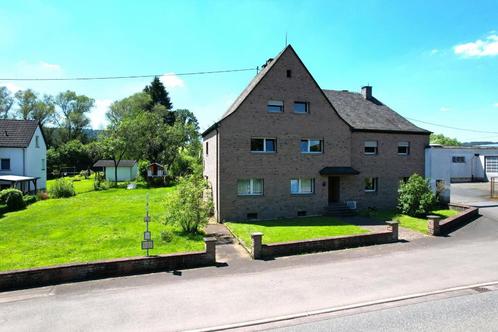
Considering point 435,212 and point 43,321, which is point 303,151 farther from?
point 43,321

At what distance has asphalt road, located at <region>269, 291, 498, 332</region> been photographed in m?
7.28

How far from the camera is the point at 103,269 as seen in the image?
36.4ft

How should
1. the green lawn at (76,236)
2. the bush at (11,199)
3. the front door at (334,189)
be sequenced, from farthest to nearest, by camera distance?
the bush at (11,199), the front door at (334,189), the green lawn at (76,236)

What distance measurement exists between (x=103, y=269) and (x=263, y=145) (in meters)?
12.8

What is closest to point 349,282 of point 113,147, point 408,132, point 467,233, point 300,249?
Result: point 300,249

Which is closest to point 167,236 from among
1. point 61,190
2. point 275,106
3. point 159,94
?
point 275,106

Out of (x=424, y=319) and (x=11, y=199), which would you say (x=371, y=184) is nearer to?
(x=424, y=319)

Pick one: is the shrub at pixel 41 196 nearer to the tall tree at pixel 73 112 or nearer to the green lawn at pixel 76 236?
the green lawn at pixel 76 236

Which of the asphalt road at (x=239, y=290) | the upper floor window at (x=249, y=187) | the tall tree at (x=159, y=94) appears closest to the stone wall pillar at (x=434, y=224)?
Result: the asphalt road at (x=239, y=290)

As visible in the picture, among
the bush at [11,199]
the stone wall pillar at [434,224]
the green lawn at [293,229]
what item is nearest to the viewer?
the green lawn at [293,229]

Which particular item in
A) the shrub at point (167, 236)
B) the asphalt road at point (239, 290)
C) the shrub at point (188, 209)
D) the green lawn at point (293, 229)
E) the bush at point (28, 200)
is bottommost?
the asphalt road at point (239, 290)

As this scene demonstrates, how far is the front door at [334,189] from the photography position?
2336 centimetres

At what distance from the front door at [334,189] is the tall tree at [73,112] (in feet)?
214

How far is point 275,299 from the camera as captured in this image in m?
9.11
